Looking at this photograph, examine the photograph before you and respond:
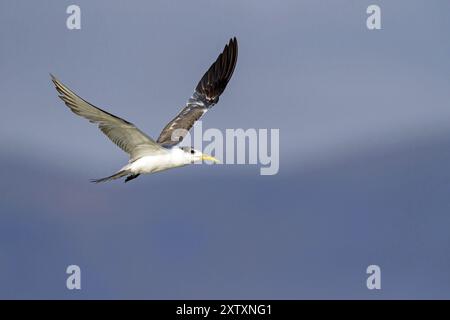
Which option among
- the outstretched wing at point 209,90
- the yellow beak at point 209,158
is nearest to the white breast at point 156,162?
the yellow beak at point 209,158

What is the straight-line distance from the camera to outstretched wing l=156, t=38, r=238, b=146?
17766 millimetres

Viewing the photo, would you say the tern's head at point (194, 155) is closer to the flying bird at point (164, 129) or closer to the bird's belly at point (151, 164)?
the flying bird at point (164, 129)

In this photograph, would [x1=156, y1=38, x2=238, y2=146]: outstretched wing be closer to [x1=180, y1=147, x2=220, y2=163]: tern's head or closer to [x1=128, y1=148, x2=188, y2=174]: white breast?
[x1=180, y1=147, x2=220, y2=163]: tern's head

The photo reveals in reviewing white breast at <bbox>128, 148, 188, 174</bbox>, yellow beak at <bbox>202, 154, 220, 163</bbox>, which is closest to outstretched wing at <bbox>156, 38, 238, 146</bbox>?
yellow beak at <bbox>202, 154, 220, 163</bbox>

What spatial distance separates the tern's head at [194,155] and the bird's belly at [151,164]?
0.88ft

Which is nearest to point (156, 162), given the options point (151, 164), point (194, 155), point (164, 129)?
point (151, 164)

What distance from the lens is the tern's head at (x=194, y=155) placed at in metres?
15.6

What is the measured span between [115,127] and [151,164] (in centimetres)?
93

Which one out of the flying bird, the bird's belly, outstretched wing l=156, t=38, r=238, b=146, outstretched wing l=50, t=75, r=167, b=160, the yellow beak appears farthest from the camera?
outstretched wing l=156, t=38, r=238, b=146

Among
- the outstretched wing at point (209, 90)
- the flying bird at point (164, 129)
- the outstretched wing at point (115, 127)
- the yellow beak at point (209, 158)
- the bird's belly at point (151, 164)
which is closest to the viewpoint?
the outstretched wing at point (115, 127)

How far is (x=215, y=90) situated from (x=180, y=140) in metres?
2.07

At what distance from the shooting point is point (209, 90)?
18.7m
